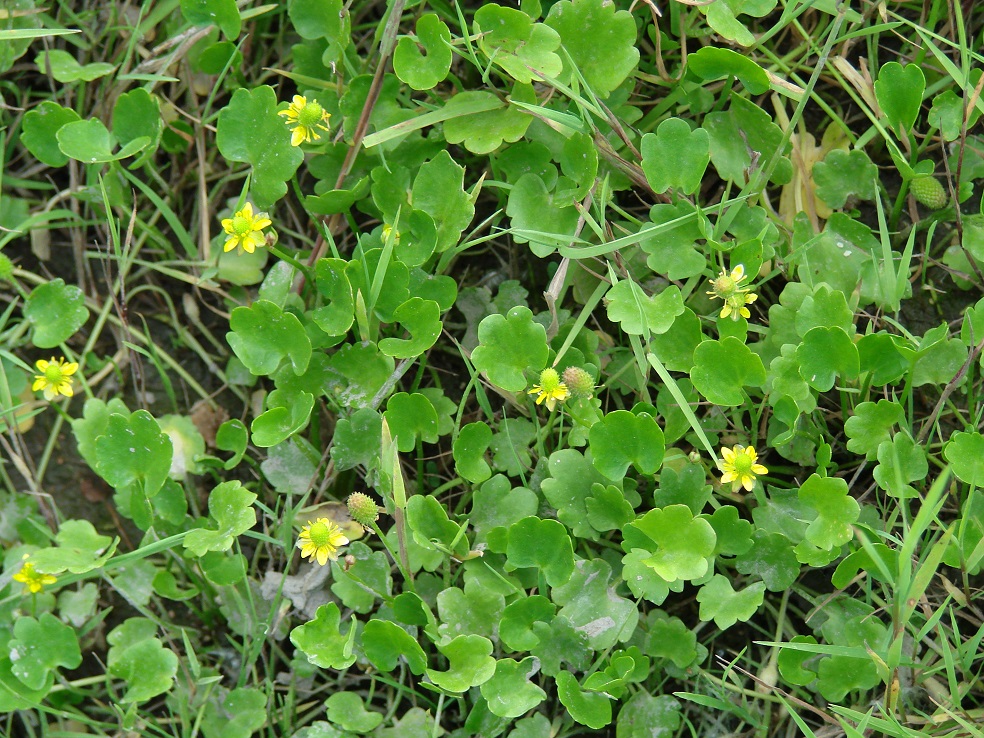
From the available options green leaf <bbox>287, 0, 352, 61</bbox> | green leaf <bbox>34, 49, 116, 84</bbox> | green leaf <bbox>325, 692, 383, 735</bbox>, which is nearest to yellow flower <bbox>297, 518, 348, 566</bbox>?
green leaf <bbox>325, 692, 383, 735</bbox>

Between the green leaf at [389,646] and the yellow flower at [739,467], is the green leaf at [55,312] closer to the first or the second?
the green leaf at [389,646]

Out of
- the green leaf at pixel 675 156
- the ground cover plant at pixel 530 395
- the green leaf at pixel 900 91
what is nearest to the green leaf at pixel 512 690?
the ground cover plant at pixel 530 395

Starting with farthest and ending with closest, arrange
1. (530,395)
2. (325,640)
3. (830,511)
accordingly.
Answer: (530,395)
(325,640)
(830,511)

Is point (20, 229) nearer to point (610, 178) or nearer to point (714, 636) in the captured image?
point (610, 178)

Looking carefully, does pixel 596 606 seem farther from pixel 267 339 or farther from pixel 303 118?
pixel 303 118

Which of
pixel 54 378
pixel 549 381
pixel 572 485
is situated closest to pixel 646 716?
pixel 572 485

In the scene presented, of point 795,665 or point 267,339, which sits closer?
point 795,665
